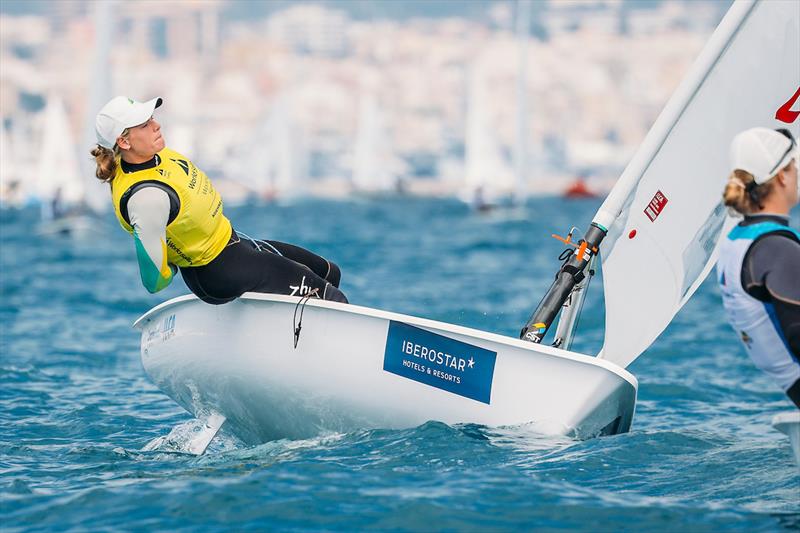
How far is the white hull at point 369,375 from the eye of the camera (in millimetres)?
4371

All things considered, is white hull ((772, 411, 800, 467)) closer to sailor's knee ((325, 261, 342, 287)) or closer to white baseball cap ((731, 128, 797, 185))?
white baseball cap ((731, 128, 797, 185))

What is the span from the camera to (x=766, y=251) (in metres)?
3.38

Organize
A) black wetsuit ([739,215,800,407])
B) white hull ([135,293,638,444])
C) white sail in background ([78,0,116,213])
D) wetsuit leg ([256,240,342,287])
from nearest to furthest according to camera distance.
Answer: black wetsuit ([739,215,800,407]) → white hull ([135,293,638,444]) → wetsuit leg ([256,240,342,287]) → white sail in background ([78,0,116,213])

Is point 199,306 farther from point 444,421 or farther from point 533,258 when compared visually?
point 533,258

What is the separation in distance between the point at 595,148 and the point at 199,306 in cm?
12913

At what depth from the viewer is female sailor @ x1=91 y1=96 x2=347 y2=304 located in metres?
4.50

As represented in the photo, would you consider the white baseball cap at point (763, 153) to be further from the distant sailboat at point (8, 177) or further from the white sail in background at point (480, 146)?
the distant sailboat at point (8, 177)

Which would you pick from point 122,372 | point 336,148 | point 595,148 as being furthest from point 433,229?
point 595,148

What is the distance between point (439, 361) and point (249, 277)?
87 centimetres

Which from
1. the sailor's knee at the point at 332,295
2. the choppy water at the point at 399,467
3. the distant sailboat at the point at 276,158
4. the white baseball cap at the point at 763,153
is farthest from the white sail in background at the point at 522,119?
the white baseball cap at the point at 763,153

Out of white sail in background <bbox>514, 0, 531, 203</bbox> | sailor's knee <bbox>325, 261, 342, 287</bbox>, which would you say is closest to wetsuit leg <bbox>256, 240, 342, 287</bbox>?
sailor's knee <bbox>325, 261, 342, 287</bbox>

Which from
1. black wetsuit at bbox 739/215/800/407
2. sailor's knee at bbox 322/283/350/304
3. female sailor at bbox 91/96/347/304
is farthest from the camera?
sailor's knee at bbox 322/283/350/304

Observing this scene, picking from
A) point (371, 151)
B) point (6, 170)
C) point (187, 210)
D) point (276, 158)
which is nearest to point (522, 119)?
point (276, 158)

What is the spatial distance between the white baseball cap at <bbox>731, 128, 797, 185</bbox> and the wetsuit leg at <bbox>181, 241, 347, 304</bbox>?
76.5 inches
